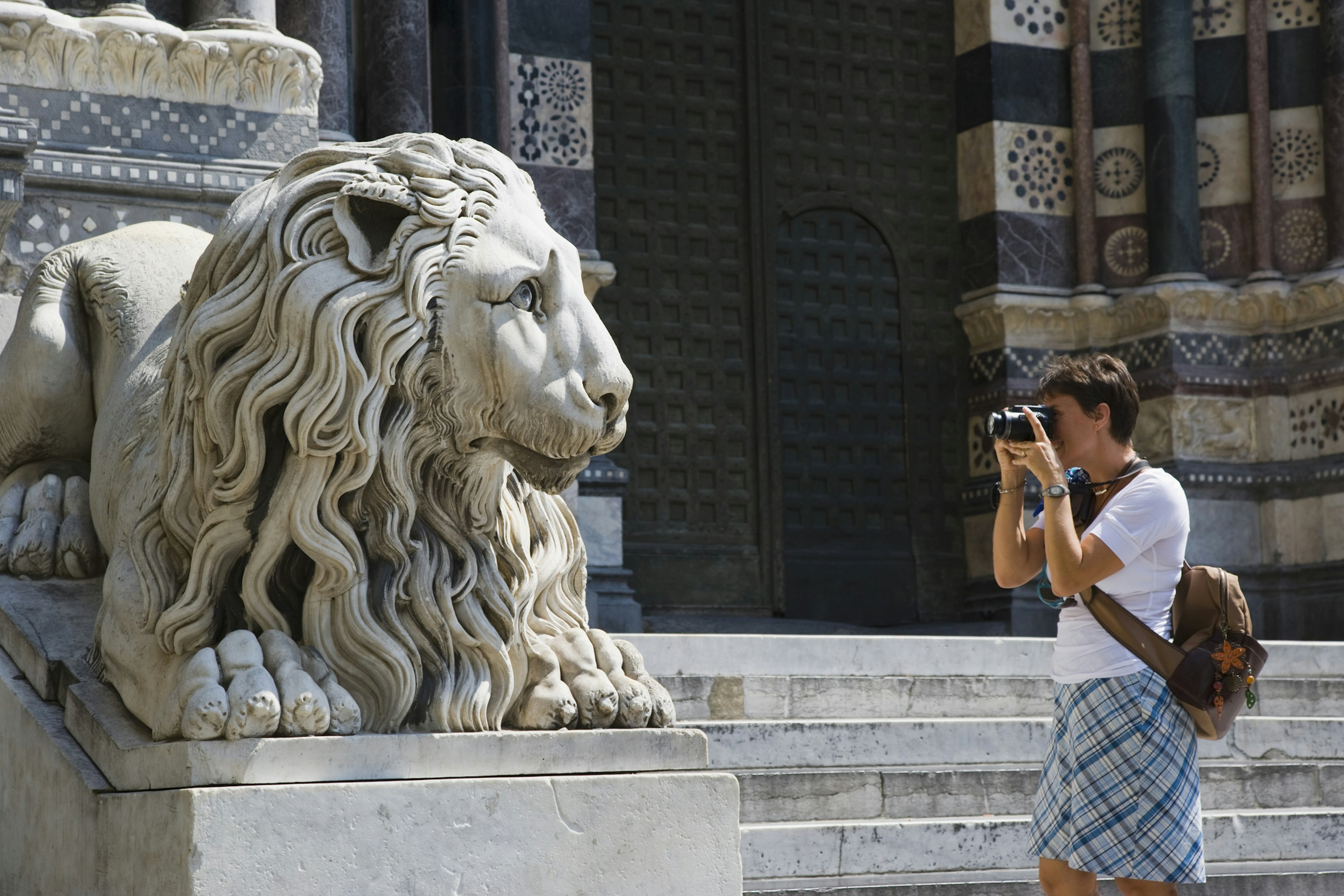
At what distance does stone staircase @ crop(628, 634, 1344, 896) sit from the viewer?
4246 millimetres

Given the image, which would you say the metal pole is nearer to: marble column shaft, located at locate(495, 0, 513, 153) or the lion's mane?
marble column shaft, located at locate(495, 0, 513, 153)

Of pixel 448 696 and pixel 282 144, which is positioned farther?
pixel 282 144

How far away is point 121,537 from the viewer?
274 cm

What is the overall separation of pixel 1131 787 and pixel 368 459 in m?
1.47

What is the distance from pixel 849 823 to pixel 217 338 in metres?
2.34

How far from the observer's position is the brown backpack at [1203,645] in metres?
3.06

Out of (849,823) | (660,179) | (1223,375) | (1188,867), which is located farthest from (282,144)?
(1223,375)

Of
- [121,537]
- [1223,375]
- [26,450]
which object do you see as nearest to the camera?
[121,537]

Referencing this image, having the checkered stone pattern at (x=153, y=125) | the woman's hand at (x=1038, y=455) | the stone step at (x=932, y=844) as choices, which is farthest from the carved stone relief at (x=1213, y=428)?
the woman's hand at (x=1038, y=455)

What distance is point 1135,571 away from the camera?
10.4ft

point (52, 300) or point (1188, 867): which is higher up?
point (52, 300)

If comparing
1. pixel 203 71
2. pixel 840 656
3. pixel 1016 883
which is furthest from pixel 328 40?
pixel 1016 883

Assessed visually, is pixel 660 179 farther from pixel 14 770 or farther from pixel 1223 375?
pixel 14 770

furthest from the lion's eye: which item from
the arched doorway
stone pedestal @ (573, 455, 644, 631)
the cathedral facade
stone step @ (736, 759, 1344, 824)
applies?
the arched doorway
